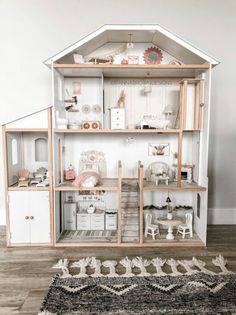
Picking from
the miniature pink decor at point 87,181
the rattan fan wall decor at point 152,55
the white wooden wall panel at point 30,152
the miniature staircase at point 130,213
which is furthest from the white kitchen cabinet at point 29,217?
the rattan fan wall decor at point 152,55

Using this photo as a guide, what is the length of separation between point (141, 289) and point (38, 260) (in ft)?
3.39

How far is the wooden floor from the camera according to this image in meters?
1.95

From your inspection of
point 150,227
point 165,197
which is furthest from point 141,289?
point 165,197

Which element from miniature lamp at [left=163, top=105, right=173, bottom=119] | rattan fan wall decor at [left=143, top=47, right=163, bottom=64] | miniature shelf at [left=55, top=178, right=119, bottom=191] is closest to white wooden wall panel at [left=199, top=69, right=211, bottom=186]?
miniature lamp at [left=163, top=105, right=173, bottom=119]

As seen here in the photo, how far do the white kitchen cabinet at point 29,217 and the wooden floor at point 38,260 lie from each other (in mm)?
124

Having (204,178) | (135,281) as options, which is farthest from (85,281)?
(204,178)

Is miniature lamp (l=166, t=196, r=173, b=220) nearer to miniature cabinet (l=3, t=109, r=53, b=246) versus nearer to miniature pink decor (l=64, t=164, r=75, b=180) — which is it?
miniature pink decor (l=64, t=164, r=75, b=180)

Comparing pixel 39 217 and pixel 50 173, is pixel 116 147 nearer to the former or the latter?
pixel 50 173

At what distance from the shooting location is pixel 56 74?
2922 mm

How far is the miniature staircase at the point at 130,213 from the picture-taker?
119 inches

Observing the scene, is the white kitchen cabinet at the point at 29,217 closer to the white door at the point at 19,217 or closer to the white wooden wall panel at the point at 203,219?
the white door at the point at 19,217

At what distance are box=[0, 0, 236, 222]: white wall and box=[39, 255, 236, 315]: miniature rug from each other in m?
1.96

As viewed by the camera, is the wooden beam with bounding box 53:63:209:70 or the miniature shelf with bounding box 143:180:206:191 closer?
the wooden beam with bounding box 53:63:209:70

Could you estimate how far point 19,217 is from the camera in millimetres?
2877
